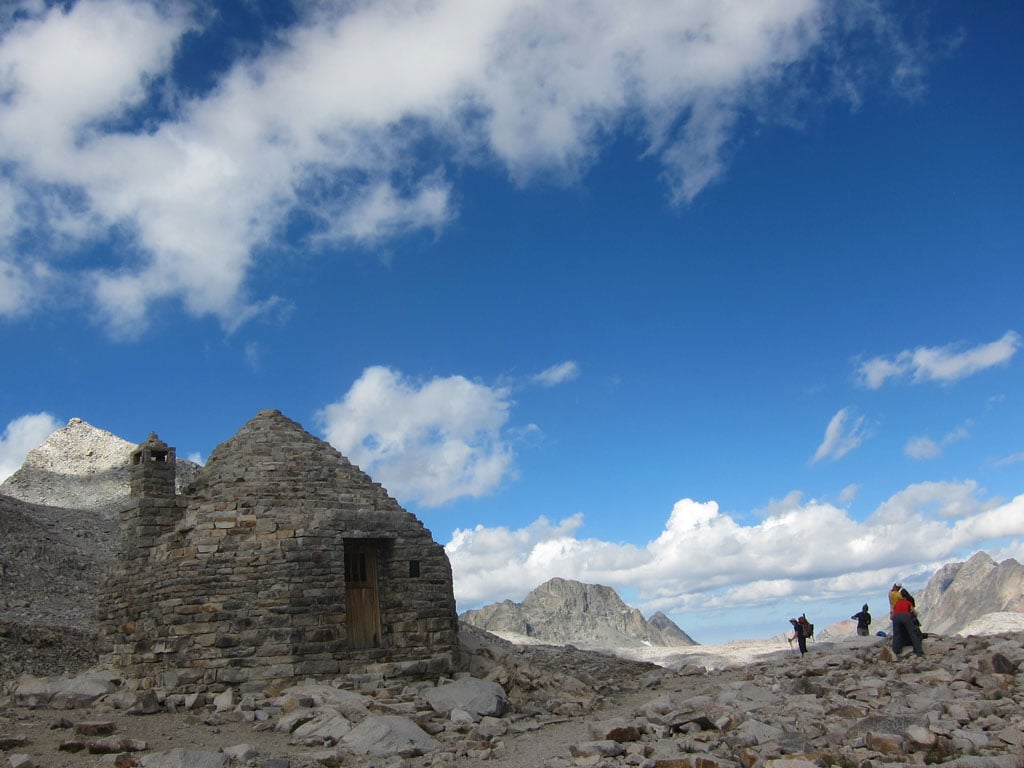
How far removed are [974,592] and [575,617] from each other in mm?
28529

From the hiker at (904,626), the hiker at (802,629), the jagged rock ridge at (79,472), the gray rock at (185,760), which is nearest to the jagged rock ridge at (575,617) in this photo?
the jagged rock ridge at (79,472)

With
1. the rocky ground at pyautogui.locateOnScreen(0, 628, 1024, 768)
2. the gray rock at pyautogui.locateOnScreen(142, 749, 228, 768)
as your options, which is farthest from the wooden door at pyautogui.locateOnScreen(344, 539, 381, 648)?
the gray rock at pyautogui.locateOnScreen(142, 749, 228, 768)

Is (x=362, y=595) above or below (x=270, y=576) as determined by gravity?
below

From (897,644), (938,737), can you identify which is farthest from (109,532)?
(938,737)

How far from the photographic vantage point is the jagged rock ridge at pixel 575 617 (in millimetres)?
51906

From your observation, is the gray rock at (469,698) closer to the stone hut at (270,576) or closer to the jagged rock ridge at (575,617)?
the stone hut at (270,576)

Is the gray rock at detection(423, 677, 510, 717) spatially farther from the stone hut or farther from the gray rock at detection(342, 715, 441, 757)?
the gray rock at detection(342, 715, 441, 757)

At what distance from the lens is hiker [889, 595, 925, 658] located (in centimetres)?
1445

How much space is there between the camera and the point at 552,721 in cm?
1358

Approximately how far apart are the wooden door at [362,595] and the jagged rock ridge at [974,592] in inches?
1769

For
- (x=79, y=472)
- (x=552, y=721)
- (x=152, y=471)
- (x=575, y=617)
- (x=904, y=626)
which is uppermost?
(x=79, y=472)

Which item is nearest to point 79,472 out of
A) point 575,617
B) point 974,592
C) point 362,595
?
point 575,617

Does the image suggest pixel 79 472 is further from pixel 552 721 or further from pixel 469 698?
pixel 552 721

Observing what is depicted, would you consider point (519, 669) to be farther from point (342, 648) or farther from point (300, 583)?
point (300, 583)
